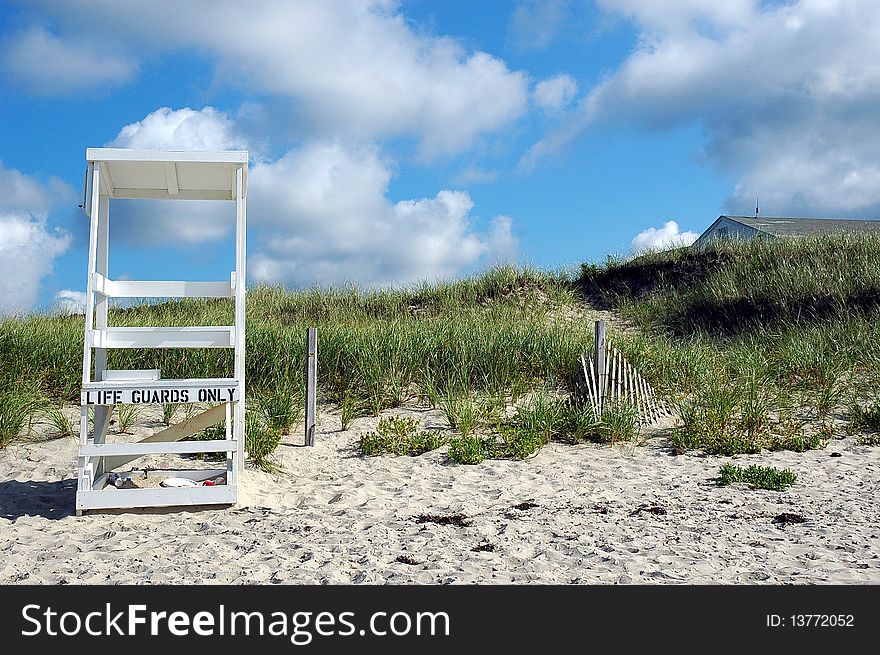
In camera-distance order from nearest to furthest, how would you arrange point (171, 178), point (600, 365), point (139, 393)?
point (139, 393) → point (171, 178) → point (600, 365)

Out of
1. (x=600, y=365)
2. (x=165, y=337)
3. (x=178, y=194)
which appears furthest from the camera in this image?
(x=600, y=365)

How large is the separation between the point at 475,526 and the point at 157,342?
3.14 metres

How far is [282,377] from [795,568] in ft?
24.6

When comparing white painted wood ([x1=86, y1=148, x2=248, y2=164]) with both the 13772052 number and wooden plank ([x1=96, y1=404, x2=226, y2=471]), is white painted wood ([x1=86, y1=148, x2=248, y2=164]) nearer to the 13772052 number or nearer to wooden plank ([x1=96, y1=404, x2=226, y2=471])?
wooden plank ([x1=96, y1=404, x2=226, y2=471])

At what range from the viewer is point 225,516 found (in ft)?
19.2

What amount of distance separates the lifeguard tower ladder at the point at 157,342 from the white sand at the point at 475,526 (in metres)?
0.30

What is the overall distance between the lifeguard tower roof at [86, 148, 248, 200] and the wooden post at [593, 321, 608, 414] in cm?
496

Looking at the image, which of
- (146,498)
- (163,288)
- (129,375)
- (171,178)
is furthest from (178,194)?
(146,498)

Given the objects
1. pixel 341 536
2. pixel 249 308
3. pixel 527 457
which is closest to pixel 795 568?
pixel 341 536

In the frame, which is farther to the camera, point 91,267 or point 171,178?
point 171,178

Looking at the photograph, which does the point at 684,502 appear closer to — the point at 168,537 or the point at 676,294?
the point at 168,537

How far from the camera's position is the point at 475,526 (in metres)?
5.41

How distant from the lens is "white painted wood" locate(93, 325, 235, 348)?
20.9ft

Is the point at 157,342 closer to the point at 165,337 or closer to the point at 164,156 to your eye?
the point at 165,337
